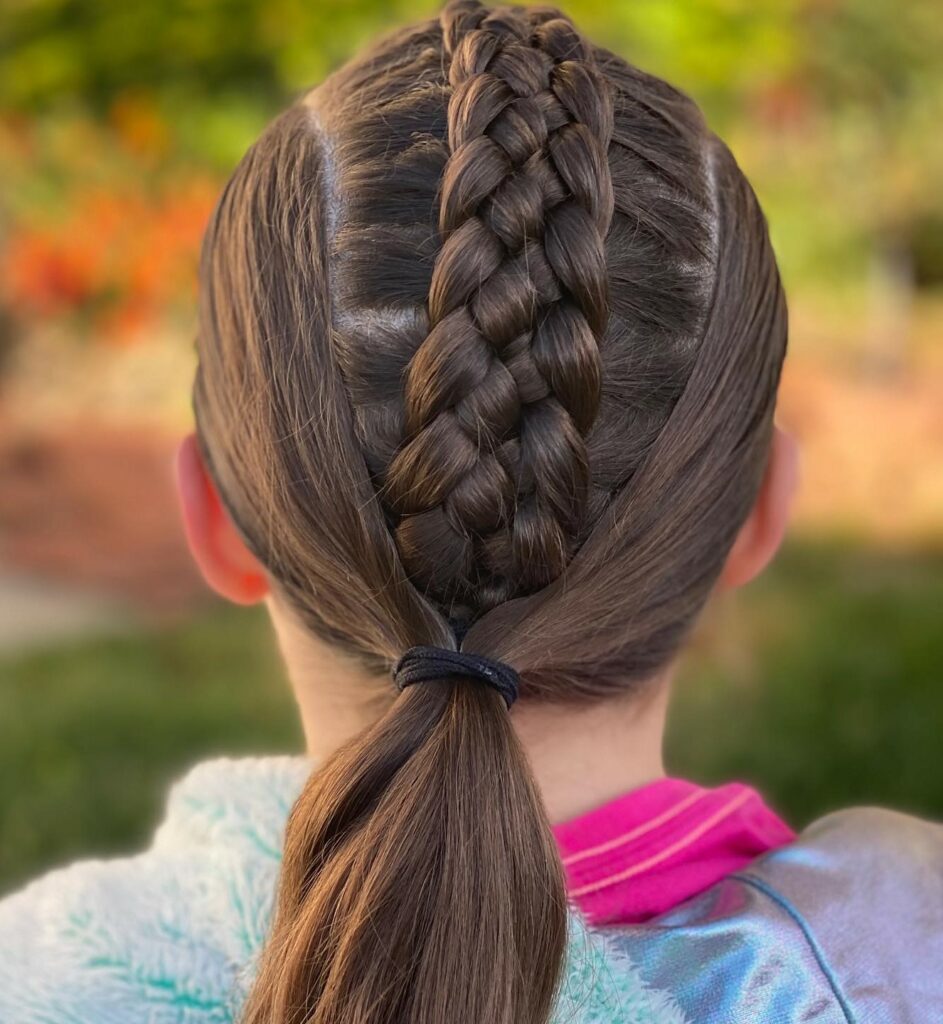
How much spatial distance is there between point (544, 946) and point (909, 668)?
9.19 ft

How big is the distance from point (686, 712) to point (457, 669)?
8.47 feet

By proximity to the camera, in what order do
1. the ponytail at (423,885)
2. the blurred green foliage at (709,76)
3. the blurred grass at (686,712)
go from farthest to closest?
the blurred green foliage at (709,76)
the blurred grass at (686,712)
the ponytail at (423,885)

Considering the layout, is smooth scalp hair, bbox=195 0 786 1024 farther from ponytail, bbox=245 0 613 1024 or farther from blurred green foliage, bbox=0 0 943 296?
blurred green foliage, bbox=0 0 943 296

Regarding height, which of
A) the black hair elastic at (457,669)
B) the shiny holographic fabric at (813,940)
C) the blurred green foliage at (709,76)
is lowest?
the shiny holographic fabric at (813,940)

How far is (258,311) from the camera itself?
109cm

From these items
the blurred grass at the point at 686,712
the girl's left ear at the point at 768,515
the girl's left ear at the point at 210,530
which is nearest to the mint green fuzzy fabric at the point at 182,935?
the girl's left ear at the point at 210,530

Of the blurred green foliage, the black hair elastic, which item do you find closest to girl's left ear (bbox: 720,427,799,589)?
the black hair elastic

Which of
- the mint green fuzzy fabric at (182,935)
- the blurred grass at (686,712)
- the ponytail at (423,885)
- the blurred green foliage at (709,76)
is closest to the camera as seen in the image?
the ponytail at (423,885)

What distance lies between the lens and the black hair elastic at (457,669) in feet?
3.14

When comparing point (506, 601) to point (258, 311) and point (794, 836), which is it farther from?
point (794, 836)

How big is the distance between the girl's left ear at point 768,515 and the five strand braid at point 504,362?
0.34m

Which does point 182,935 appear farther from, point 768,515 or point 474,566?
point 768,515

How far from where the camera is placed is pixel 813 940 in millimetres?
1041

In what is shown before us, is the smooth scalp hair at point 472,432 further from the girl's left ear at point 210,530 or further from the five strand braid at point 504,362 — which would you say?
the girl's left ear at point 210,530
